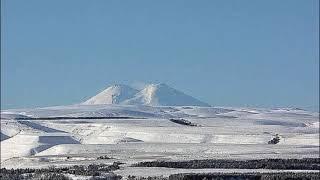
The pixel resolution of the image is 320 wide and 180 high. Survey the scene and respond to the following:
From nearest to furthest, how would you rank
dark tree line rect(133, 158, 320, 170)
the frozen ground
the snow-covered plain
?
dark tree line rect(133, 158, 320, 170)
the snow-covered plain
the frozen ground

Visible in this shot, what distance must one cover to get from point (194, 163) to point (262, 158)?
6.16 metres

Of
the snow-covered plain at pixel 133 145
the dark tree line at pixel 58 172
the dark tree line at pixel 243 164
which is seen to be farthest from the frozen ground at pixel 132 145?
the dark tree line at pixel 243 164

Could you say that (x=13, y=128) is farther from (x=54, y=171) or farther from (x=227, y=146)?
(x=54, y=171)

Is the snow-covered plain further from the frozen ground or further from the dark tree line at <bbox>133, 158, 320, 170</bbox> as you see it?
the dark tree line at <bbox>133, 158, 320, 170</bbox>

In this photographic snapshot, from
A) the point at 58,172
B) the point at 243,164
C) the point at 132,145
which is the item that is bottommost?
the point at 58,172

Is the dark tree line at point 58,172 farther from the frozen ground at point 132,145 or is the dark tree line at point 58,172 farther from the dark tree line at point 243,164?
the dark tree line at point 243,164

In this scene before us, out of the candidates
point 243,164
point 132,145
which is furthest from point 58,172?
point 132,145

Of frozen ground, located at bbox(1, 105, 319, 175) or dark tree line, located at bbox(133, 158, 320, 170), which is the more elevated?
frozen ground, located at bbox(1, 105, 319, 175)

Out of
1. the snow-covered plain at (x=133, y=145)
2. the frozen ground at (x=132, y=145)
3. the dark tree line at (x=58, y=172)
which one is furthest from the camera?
the frozen ground at (x=132, y=145)

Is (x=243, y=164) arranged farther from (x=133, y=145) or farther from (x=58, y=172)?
(x=133, y=145)

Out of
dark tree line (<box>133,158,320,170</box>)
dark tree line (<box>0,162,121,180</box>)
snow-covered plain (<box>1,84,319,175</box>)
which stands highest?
snow-covered plain (<box>1,84,319,175</box>)

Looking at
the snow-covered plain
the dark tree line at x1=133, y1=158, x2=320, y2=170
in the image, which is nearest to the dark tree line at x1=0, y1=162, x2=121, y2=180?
the snow-covered plain

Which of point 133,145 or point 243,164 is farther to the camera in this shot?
point 133,145

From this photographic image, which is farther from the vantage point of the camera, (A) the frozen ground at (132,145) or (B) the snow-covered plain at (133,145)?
(A) the frozen ground at (132,145)
